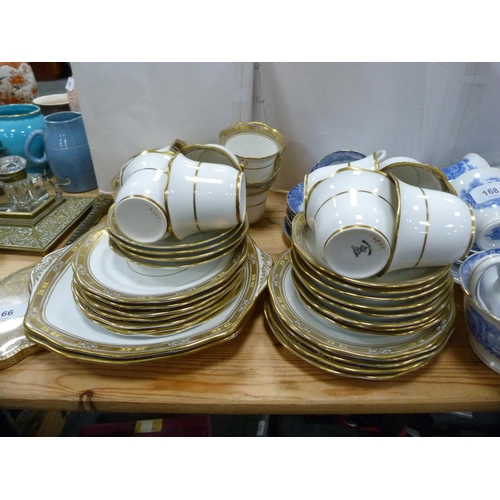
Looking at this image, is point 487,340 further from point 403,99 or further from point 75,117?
point 75,117

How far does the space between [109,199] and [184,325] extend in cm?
49

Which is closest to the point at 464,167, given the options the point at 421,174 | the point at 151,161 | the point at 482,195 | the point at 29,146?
the point at 482,195

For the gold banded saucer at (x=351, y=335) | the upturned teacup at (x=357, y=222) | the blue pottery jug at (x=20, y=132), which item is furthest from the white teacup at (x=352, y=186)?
the blue pottery jug at (x=20, y=132)

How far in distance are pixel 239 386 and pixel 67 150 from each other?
688 mm

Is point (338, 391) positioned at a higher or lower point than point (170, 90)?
lower

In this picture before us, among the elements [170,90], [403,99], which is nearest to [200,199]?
[170,90]

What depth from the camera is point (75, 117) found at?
0.86m

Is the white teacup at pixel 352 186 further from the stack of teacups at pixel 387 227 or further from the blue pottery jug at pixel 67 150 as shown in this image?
the blue pottery jug at pixel 67 150

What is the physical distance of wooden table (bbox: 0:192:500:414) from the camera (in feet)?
1.52

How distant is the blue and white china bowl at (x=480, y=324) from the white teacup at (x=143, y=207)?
0.42 metres

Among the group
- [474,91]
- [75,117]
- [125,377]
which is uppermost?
[474,91]

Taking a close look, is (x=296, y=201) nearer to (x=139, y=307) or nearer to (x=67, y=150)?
(x=139, y=307)

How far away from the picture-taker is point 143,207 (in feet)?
1.55

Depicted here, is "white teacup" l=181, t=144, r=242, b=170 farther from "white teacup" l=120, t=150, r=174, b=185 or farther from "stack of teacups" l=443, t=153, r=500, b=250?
"stack of teacups" l=443, t=153, r=500, b=250
